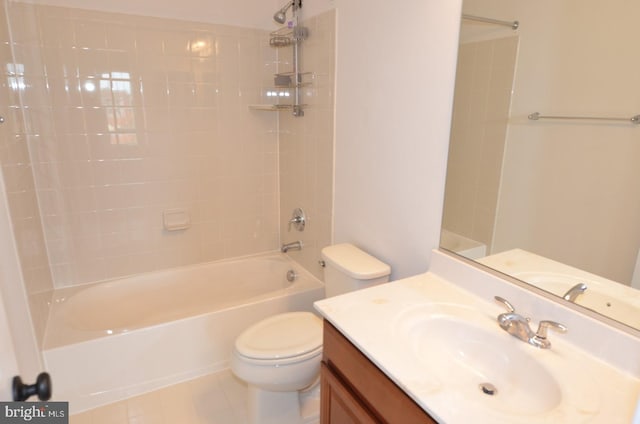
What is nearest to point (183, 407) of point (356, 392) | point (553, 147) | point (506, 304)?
point (356, 392)

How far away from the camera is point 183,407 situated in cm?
190

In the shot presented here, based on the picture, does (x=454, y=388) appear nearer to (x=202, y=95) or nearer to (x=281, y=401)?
(x=281, y=401)

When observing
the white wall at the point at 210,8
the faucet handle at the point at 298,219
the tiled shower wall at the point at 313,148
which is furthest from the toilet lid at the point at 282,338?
the white wall at the point at 210,8

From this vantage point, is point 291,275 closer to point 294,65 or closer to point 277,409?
point 277,409

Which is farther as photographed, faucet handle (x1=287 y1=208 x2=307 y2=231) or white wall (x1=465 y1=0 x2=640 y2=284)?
faucet handle (x1=287 y1=208 x2=307 y2=231)

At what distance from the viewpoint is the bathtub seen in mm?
1868

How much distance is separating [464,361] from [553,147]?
26.6 inches

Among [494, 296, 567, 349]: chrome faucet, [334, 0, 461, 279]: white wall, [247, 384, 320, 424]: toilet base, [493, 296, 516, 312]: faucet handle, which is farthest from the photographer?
[247, 384, 320, 424]: toilet base

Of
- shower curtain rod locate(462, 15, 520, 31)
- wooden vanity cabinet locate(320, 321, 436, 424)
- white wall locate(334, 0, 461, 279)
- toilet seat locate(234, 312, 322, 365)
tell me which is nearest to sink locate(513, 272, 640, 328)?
white wall locate(334, 0, 461, 279)

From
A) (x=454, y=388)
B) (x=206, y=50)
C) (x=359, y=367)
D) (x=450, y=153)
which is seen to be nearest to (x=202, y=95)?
(x=206, y=50)

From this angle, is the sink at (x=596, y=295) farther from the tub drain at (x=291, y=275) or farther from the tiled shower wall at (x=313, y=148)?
the tub drain at (x=291, y=275)

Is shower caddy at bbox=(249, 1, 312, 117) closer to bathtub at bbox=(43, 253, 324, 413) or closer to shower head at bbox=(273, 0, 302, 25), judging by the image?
shower head at bbox=(273, 0, 302, 25)

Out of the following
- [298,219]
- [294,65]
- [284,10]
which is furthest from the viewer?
[298,219]

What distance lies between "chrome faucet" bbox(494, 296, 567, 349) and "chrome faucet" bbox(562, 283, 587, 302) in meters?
0.09
